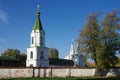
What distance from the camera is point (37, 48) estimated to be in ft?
254

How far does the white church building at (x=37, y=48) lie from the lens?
77.7 meters

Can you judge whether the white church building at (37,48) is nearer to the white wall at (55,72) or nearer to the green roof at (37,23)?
the green roof at (37,23)

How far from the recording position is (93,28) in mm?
49875

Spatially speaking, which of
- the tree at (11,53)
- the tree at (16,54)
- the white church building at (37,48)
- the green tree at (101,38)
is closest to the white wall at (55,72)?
the green tree at (101,38)

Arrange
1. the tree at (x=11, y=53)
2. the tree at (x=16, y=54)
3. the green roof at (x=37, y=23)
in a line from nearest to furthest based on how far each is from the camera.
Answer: the green roof at (x=37, y=23), the tree at (x=16, y=54), the tree at (x=11, y=53)

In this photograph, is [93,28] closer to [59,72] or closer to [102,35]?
[102,35]

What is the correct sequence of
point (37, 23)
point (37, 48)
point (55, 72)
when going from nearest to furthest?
point (55, 72) < point (37, 48) < point (37, 23)

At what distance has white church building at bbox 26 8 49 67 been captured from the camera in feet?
255

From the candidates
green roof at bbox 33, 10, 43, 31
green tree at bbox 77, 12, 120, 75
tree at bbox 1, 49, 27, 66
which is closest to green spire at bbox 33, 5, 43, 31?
green roof at bbox 33, 10, 43, 31

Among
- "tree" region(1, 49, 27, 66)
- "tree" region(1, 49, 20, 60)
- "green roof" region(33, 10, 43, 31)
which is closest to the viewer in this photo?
"green roof" region(33, 10, 43, 31)

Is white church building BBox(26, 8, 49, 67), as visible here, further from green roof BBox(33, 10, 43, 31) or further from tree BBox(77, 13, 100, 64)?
tree BBox(77, 13, 100, 64)

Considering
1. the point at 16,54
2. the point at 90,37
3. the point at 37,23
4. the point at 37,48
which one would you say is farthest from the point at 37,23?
the point at 90,37

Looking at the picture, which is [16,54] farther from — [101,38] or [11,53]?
[101,38]

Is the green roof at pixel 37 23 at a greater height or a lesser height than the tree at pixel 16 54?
greater
